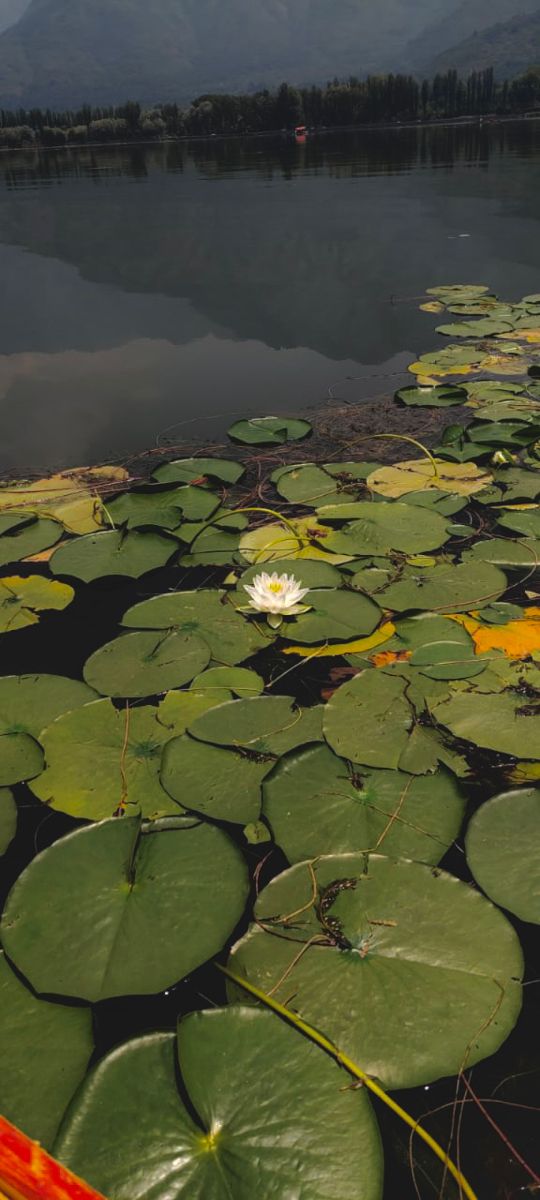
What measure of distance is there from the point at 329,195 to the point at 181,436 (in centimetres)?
756

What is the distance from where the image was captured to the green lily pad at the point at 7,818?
1.14m

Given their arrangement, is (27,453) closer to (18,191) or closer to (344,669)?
(344,669)

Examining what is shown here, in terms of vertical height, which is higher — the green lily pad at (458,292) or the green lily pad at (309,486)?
the green lily pad at (458,292)

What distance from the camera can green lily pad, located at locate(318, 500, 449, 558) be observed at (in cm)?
188

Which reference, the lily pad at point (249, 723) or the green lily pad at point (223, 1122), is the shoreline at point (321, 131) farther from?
the green lily pad at point (223, 1122)

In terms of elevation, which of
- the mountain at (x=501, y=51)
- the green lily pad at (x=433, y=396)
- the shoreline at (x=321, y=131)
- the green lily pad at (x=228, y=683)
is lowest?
the green lily pad at (x=228, y=683)

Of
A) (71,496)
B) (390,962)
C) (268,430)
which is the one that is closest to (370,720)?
(390,962)

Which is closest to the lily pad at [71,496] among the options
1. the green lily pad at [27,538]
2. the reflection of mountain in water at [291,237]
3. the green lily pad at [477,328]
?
the green lily pad at [27,538]

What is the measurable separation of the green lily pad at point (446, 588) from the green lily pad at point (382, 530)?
0.37 ft

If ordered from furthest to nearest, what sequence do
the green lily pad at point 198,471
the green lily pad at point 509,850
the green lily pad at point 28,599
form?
the green lily pad at point 198,471
the green lily pad at point 28,599
the green lily pad at point 509,850

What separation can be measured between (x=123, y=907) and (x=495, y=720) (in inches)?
28.5

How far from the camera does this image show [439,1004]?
86 cm

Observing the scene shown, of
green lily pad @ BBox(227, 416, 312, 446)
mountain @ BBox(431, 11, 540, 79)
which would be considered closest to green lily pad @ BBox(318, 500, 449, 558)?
green lily pad @ BBox(227, 416, 312, 446)

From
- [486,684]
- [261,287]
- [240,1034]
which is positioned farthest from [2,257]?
[240,1034]
